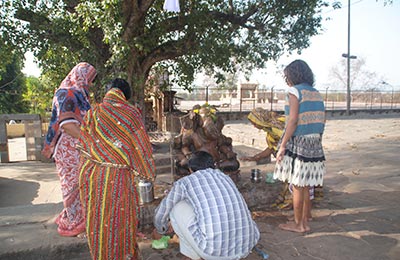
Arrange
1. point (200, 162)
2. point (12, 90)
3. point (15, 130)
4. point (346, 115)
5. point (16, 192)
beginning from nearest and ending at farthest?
point (200, 162) → point (16, 192) → point (15, 130) → point (12, 90) → point (346, 115)

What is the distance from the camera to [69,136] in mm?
2766

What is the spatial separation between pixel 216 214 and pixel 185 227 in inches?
9.9

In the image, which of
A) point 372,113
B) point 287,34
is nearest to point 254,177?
point 287,34

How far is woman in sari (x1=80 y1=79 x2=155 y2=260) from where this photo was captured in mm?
2096

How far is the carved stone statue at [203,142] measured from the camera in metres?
3.85

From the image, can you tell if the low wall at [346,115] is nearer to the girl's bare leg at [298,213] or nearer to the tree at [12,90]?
the tree at [12,90]

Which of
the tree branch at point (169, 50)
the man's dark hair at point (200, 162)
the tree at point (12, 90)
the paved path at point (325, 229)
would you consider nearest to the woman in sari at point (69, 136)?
the paved path at point (325, 229)

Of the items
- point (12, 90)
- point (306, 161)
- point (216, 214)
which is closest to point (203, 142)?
point (306, 161)

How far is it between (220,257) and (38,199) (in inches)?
218

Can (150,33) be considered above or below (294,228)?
above

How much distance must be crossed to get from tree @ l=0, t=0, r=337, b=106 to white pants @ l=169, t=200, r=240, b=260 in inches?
198

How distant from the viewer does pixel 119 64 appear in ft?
22.9

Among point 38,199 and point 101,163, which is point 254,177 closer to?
point 101,163

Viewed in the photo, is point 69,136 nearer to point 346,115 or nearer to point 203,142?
point 203,142
